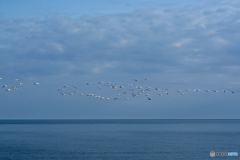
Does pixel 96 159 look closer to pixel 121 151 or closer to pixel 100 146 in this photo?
pixel 121 151

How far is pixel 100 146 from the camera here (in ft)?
263

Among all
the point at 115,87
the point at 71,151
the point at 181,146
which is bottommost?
the point at 181,146

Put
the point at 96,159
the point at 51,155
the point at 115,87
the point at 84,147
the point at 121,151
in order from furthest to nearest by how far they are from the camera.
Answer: the point at 84,147, the point at 121,151, the point at 51,155, the point at 96,159, the point at 115,87

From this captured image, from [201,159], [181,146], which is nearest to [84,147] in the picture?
[181,146]

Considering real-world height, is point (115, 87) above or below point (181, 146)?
above

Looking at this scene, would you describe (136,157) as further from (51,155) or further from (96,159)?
(51,155)

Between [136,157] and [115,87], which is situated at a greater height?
[115,87]

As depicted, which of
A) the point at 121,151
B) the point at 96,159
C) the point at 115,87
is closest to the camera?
the point at 115,87

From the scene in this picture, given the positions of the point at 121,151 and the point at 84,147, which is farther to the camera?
the point at 84,147

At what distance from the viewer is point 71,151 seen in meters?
72.3

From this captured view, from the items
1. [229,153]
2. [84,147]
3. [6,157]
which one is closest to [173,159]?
[229,153]

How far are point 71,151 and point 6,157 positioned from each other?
1377 cm

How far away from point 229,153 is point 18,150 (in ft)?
148

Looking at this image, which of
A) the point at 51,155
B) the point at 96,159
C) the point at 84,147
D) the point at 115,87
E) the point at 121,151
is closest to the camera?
the point at 115,87
